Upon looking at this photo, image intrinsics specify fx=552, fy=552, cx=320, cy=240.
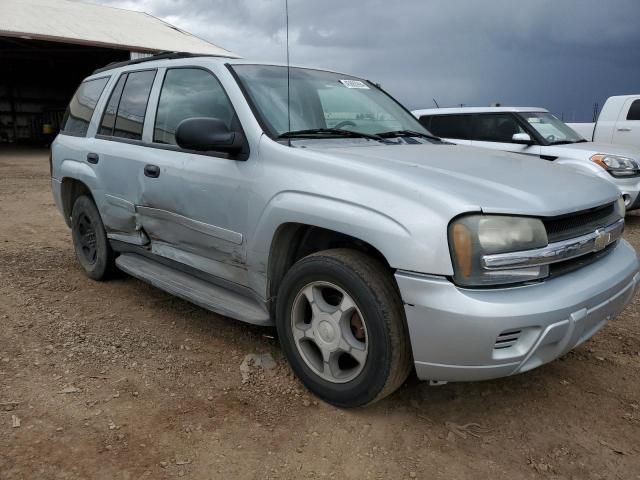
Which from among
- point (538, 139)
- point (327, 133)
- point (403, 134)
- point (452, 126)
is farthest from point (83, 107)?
point (538, 139)

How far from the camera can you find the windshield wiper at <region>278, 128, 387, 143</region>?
9.92ft


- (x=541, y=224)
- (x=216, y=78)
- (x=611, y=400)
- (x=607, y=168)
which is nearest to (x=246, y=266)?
(x=216, y=78)

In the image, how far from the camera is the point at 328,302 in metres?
2.77

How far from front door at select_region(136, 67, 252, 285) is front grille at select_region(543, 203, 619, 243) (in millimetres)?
1497

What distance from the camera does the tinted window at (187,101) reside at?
3.26 metres

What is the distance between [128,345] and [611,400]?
2.75m

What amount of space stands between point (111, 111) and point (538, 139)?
612 cm

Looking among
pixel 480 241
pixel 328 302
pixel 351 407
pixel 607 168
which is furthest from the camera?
pixel 607 168

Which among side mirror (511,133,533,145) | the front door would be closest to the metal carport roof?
side mirror (511,133,533,145)

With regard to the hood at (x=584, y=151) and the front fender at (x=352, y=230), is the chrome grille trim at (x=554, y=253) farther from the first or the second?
the hood at (x=584, y=151)

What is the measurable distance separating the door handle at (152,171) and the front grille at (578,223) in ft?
7.55

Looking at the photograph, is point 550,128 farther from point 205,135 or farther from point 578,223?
point 205,135

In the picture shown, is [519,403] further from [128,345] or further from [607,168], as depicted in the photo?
[607,168]

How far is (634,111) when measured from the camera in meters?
10.8
